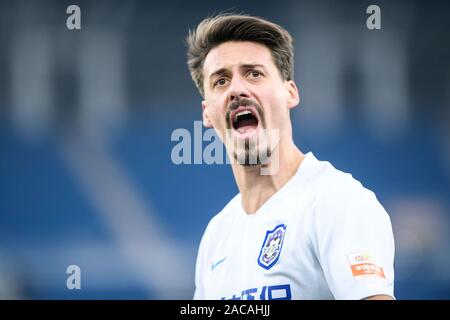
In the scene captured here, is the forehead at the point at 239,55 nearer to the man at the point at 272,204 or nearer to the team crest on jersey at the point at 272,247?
the man at the point at 272,204

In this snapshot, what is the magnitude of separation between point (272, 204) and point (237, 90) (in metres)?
0.64

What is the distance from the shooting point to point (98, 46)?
210 inches

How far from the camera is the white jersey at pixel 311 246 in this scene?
9.27 feet

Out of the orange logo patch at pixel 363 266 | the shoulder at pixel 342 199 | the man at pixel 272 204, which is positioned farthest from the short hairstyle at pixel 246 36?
the orange logo patch at pixel 363 266

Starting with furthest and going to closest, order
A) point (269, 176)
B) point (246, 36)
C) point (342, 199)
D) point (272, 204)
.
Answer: point (246, 36), point (269, 176), point (272, 204), point (342, 199)

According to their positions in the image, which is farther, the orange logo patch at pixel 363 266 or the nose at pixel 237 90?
the nose at pixel 237 90

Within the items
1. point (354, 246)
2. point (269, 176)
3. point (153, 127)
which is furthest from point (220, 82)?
point (153, 127)

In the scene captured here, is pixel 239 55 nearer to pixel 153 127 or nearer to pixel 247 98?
pixel 247 98

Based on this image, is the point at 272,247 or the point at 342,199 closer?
the point at 342,199

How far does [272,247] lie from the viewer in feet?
10.3

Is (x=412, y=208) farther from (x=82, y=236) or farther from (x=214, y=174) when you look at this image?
(x=82, y=236)

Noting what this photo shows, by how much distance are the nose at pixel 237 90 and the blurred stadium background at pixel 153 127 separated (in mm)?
1542

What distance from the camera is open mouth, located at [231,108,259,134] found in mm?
3648

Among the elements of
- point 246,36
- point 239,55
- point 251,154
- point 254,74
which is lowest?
point 251,154
